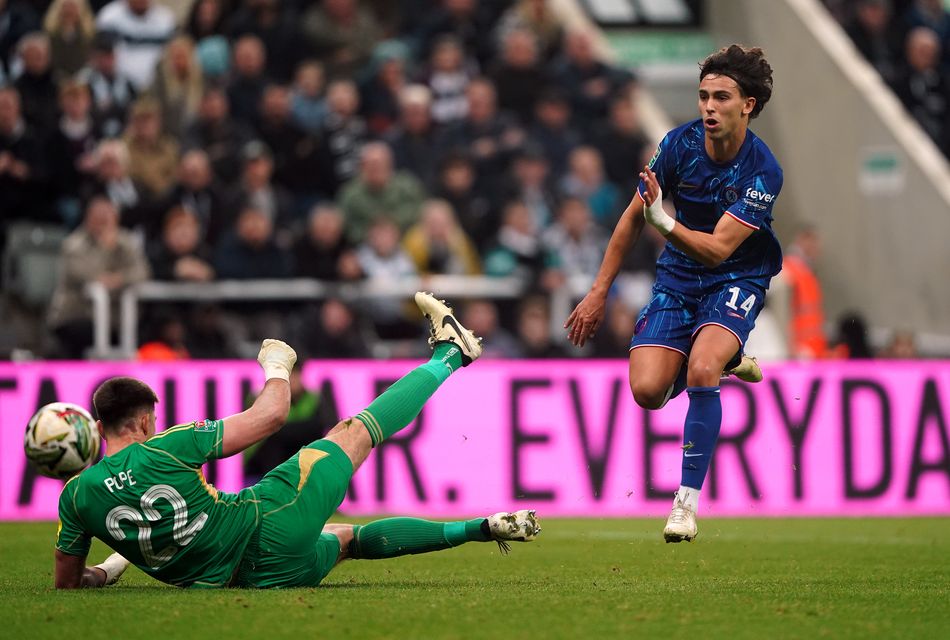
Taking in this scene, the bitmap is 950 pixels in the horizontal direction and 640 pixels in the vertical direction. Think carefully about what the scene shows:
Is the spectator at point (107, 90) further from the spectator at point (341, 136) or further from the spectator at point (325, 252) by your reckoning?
the spectator at point (325, 252)

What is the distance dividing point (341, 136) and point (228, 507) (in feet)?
29.4

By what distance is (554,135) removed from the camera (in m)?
16.0

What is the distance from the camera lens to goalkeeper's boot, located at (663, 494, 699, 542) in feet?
24.8

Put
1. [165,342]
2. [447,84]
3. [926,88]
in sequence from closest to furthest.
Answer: [165,342] → [447,84] → [926,88]

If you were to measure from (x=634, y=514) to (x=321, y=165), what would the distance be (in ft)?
15.0

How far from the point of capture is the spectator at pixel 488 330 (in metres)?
13.9

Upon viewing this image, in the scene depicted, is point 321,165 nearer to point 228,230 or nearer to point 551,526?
point 228,230

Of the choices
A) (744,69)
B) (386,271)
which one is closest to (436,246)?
(386,271)

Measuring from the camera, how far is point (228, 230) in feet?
46.5

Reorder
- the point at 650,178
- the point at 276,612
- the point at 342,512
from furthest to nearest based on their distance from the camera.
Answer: the point at 342,512, the point at 650,178, the point at 276,612

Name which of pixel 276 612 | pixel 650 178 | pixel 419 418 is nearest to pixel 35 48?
pixel 419 418

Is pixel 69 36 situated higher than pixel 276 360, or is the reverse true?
pixel 69 36

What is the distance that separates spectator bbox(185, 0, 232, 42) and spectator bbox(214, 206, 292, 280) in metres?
2.66

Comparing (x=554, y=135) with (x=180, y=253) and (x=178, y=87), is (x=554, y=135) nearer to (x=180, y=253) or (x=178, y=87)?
(x=178, y=87)
